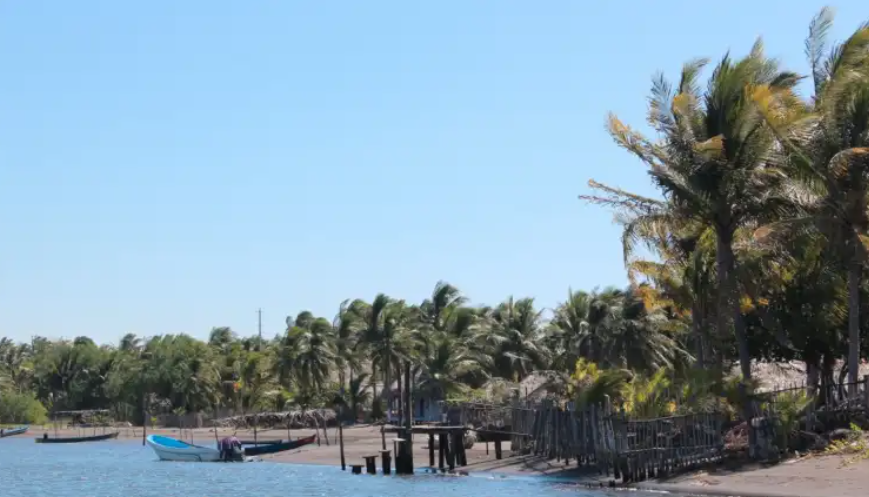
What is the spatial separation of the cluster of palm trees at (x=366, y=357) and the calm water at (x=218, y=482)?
413 inches

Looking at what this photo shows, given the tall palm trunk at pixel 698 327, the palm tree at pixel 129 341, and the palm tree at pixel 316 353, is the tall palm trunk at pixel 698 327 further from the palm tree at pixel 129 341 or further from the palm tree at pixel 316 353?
the palm tree at pixel 129 341

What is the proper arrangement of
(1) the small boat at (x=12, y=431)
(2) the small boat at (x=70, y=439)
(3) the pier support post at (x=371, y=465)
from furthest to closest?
(1) the small boat at (x=12, y=431)
(2) the small boat at (x=70, y=439)
(3) the pier support post at (x=371, y=465)

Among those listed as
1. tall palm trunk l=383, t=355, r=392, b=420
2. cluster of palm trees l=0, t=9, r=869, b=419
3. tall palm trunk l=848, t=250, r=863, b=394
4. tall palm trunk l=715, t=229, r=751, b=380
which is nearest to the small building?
tall palm trunk l=383, t=355, r=392, b=420

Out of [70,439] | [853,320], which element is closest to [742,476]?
[853,320]

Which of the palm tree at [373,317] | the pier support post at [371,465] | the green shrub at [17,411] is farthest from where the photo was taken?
the green shrub at [17,411]

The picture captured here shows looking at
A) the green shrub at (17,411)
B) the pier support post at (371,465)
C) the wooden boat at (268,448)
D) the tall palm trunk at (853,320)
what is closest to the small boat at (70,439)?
the green shrub at (17,411)

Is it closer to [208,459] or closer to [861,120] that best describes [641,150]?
[861,120]

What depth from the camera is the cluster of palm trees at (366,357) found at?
57.9 metres

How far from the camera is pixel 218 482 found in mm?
50375

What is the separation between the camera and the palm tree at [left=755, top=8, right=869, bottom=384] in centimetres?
3266

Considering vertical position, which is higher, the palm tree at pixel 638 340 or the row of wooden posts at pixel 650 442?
the palm tree at pixel 638 340

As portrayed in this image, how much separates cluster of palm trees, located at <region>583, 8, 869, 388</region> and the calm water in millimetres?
8692

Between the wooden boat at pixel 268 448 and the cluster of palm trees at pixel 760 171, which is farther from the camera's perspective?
the wooden boat at pixel 268 448

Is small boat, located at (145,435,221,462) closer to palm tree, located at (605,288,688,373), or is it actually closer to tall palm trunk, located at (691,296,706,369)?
palm tree, located at (605,288,688,373)
